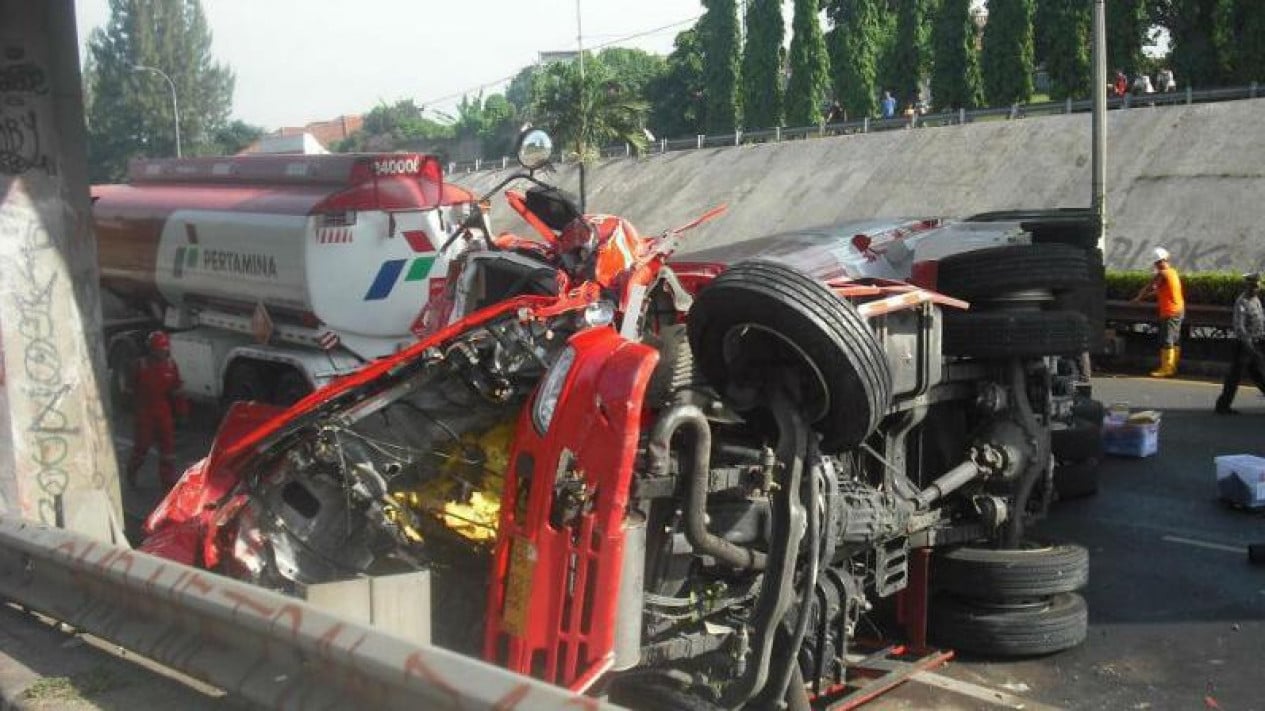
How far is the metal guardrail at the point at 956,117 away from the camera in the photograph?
88.8ft

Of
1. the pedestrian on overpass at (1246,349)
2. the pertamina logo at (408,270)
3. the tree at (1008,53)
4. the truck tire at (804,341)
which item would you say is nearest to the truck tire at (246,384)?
the pertamina logo at (408,270)

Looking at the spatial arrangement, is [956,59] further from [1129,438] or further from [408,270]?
[408,270]

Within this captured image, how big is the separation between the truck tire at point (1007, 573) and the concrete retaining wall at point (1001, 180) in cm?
1745

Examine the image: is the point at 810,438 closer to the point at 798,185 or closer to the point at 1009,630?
the point at 1009,630

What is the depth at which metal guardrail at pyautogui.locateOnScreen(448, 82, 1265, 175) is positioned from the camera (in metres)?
27.1

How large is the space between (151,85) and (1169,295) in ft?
259

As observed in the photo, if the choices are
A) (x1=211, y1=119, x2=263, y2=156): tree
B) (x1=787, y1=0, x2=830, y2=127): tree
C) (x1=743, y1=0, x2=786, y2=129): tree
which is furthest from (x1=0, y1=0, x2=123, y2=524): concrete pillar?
(x1=211, y1=119, x2=263, y2=156): tree

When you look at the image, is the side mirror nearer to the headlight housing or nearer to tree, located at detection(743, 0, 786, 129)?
the headlight housing

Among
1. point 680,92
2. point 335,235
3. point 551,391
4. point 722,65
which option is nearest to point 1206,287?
point 335,235

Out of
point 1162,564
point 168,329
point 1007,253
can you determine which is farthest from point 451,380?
point 168,329

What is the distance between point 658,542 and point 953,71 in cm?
3676

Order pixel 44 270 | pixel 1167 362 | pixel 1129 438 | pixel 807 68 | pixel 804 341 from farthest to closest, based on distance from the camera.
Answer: pixel 807 68
pixel 1167 362
pixel 1129 438
pixel 44 270
pixel 804 341

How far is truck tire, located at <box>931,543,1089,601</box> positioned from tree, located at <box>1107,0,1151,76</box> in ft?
110

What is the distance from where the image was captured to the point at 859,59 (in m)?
42.1
